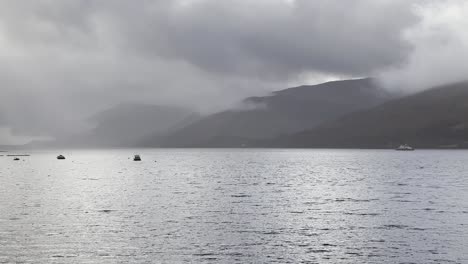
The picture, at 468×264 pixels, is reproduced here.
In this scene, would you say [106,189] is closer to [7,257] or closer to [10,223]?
[10,223]

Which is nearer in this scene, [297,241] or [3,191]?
[297,241]

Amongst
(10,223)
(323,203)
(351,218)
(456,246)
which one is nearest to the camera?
(456,246)

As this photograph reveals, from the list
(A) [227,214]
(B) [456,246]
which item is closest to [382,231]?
(B) [456,246]

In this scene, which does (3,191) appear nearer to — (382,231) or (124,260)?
(124,260)

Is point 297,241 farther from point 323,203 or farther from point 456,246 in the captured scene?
point 323,203

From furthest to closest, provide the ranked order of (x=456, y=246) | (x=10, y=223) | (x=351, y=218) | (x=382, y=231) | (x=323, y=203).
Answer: (x=323, y=203), (x=351, y=218), (x=10, y=223), (x=382, y=231), (x=456, y=246)

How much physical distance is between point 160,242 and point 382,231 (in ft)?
84.8

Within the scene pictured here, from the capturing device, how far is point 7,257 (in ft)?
143

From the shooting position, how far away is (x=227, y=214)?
7169cm

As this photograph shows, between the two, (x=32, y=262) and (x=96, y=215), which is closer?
(x=32, y=262)

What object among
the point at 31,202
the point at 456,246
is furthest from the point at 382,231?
the point at 31,202

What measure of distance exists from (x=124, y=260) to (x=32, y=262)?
7705mm

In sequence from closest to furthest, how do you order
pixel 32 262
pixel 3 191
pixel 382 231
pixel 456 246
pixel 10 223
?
pixel 32 262 → pixel 456 246 → pixel 382 231 → pixel 10 223 → pixel 3 191

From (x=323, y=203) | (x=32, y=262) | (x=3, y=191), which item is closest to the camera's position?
(x=32, y=262)
